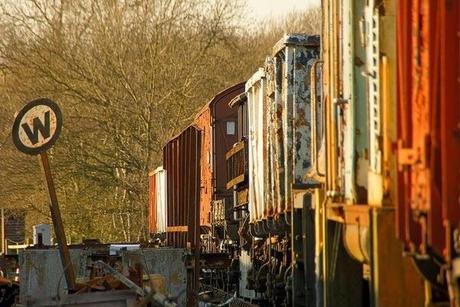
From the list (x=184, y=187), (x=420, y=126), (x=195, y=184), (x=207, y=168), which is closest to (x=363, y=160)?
(x=420, y=126)

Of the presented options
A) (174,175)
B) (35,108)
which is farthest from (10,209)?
(35,108)

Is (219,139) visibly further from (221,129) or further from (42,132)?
(42,132)

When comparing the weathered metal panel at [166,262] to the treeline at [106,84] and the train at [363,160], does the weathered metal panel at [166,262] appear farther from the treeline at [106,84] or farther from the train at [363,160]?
the treeline at [106,84]

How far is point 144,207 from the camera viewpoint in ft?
123

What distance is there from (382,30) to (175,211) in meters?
13.1

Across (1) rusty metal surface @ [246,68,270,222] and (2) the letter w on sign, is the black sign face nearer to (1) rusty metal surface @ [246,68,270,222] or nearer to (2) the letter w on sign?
(2) the letter w on sign

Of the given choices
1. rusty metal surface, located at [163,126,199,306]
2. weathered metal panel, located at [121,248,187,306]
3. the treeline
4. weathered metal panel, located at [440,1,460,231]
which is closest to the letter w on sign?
rusty metal surface, located at [163,126,199,306]

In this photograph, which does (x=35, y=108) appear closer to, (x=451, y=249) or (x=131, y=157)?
(x=451, y=249)

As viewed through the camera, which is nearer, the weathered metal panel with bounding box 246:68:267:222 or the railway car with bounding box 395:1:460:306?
the railway car with bounding box 395:1:460:306

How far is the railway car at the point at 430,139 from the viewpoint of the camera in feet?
16.0

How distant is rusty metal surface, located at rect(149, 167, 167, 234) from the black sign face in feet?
46.1

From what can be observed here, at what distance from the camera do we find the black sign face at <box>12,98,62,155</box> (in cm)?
1221

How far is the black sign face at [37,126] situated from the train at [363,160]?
8.36 ft

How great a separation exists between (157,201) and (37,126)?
1773 centimetres
